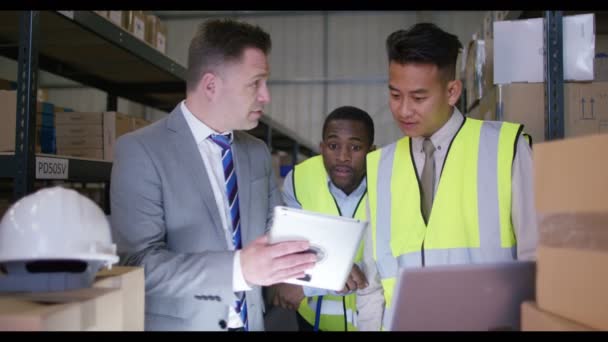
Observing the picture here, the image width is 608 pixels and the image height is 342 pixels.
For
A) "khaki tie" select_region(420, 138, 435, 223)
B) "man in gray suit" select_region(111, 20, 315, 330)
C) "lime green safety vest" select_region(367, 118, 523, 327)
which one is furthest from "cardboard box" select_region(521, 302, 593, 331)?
"khaki tie" select_region(420, 138, 435, 223)

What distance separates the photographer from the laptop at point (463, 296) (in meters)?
1.00

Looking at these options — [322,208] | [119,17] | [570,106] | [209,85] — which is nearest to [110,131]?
[119,17]

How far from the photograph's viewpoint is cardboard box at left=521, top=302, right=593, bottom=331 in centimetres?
87

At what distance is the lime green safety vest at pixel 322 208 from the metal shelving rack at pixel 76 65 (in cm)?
109

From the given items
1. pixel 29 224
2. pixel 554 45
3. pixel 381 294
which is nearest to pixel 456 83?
pixel 554 45

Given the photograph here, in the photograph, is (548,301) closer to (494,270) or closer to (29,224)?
(494,270)

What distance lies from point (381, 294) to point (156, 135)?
3.40 feet

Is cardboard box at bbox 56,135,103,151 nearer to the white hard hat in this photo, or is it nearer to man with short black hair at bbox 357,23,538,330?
man with short black hair at bbox 357,23,538,330

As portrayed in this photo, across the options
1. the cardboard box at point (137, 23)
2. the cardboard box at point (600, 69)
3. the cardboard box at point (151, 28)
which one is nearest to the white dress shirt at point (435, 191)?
the cardboard box at point (600, 69)

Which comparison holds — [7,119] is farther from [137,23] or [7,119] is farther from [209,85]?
[137,23]

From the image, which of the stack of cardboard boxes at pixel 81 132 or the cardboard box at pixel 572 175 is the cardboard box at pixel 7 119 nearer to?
the stack of cardboard boxes at pixel 81 132

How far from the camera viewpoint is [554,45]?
217cm

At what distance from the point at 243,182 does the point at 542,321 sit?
119 centimetres

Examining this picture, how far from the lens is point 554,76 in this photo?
2207mm
